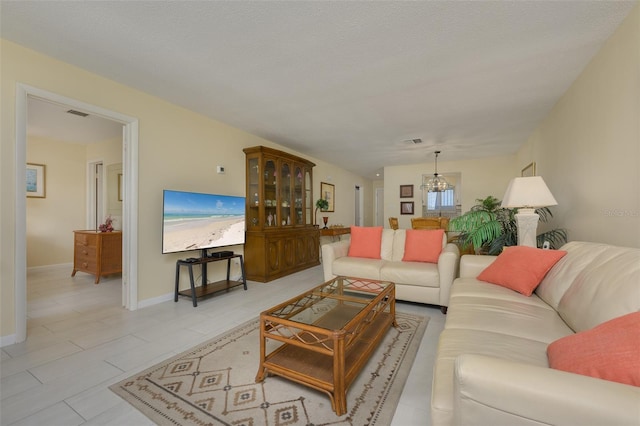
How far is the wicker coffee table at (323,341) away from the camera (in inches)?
56.5

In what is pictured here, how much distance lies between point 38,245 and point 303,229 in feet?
15.4

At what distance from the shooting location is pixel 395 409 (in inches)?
56.6

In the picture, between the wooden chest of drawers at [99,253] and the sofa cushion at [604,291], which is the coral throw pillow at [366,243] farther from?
the wooden chest of drawers at [99,253]

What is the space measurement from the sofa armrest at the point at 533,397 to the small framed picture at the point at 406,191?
6.82m

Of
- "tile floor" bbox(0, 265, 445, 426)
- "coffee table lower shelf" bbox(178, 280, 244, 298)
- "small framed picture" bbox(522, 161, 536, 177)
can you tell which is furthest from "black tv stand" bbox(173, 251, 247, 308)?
"small framed picture" bbox(522, 161, 536, 177)

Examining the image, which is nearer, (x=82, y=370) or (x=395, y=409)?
(x=395, y=409)

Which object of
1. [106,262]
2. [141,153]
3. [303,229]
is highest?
[141,153]

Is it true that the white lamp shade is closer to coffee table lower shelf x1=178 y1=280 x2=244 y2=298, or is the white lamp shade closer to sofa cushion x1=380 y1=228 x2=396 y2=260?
sofa cushion x1=380 y1=228 x2=396 y2=260

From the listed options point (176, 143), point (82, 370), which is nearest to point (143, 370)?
point (82, 370)

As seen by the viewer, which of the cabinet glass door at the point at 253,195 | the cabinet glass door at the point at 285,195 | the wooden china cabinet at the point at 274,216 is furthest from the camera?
the cabinet glass door at the point at 285,195

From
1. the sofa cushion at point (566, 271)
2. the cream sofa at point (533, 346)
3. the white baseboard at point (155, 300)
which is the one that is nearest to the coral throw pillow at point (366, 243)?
the cream sofa at point (533, 346)

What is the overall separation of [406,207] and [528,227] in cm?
469

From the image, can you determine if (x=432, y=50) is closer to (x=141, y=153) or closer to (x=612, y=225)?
(x=612, y=225)

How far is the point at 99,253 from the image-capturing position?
4.04m
